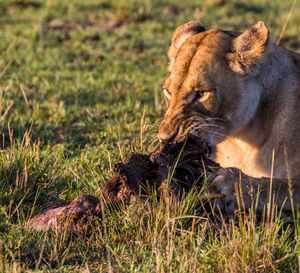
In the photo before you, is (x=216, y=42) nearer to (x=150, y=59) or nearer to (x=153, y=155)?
(x=153, y=155)

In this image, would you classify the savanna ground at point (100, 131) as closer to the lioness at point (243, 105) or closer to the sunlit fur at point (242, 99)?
the lioness at point (243, 105)

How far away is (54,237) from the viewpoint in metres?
3.73

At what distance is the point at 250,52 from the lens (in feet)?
13.7

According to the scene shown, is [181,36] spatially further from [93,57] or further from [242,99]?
[93,57]

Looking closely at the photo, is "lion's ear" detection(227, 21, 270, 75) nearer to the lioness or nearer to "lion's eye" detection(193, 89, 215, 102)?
the lioness

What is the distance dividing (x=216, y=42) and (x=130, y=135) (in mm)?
1914

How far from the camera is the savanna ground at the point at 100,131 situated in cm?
338

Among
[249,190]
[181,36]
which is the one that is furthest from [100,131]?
[249,190]

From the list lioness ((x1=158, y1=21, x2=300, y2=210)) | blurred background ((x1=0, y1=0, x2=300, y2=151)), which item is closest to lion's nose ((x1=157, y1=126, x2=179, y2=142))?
lioness ((x1=158, y1=21, x2=300, y2=210))

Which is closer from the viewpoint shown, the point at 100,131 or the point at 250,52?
the point at 250,52

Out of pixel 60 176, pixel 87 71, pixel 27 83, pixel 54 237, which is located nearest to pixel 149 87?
pixel 87 71

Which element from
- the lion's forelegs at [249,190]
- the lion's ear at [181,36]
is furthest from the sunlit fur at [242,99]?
the lion's ear at [181,36]

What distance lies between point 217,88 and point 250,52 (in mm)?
367

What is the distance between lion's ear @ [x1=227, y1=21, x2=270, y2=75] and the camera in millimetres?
4172
